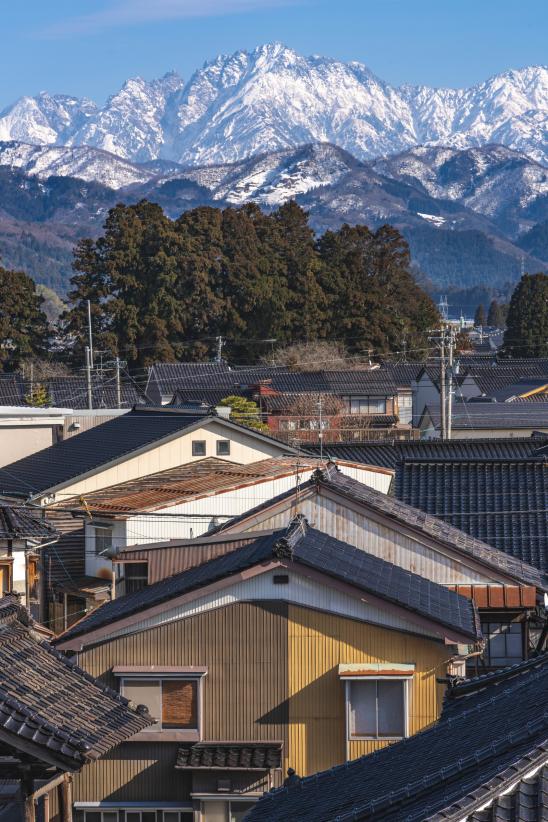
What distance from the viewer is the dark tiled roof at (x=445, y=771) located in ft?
16.7

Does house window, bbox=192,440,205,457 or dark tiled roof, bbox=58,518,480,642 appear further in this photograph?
house window, bbox=192,440,205,457

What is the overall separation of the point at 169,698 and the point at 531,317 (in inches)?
2389

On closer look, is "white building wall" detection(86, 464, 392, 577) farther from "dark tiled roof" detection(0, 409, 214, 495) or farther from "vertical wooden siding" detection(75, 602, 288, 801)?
"vertical wooden siding" detection(75, 602, 288, 801)

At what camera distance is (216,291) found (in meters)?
60.5

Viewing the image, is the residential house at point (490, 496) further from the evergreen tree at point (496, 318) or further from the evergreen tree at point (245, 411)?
the evergreen tree at point (496, 318)

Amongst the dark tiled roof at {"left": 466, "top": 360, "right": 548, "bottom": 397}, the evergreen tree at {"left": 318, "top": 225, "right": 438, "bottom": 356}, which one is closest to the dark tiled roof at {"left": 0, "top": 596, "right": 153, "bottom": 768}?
the dark tiled roof at {"left": 466, "top": 360, "right": 548, "bottom": 397}

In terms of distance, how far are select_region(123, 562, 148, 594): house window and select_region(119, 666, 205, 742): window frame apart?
109 inches

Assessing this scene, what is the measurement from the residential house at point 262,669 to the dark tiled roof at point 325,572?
3 cm

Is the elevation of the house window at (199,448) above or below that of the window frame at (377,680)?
above

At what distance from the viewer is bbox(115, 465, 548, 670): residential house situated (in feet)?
43.2

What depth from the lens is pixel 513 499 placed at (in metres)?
16.9

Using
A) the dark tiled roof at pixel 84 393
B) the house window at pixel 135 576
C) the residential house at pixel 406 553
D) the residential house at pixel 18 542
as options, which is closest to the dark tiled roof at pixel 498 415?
the dark tiled roof at pixel 84 393

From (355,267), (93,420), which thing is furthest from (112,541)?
(355,267)

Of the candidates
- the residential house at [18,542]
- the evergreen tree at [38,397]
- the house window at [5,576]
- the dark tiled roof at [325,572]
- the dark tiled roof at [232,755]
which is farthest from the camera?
the evergreen tree at [38,397]
